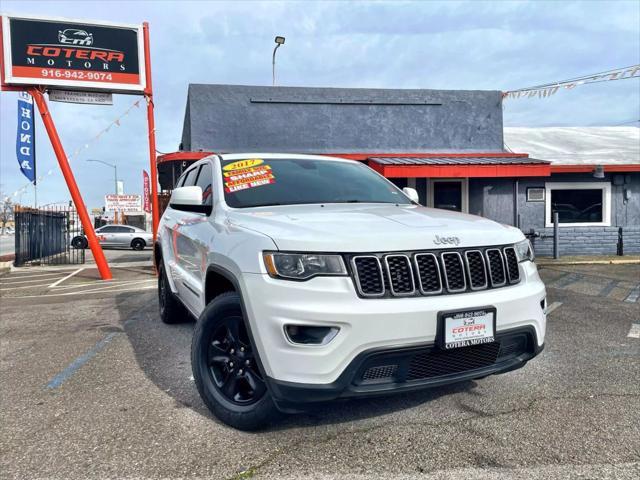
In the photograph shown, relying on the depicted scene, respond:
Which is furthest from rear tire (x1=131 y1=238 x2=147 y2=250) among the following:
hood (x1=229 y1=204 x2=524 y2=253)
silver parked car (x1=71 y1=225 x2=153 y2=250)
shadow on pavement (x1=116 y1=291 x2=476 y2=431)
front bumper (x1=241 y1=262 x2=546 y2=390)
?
front bumper (x1=241 y1=262 x2=546 y2=390)

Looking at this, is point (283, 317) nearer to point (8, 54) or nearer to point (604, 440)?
point (604, 440)

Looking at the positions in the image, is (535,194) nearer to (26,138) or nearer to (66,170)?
(66,170)

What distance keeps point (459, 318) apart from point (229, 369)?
140cm

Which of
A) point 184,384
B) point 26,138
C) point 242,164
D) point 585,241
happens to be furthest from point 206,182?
point 26,138

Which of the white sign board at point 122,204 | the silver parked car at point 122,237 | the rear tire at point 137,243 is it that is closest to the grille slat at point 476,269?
the silver parked car at point 122,237

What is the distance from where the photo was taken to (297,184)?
12.7 feet

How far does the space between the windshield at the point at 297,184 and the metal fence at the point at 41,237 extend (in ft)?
43.5

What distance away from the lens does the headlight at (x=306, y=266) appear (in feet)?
8.25

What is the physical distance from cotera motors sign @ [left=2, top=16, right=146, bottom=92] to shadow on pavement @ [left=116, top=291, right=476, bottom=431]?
679 centimetres

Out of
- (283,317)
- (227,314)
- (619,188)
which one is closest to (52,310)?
(227,314)

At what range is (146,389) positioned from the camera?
3656 mm

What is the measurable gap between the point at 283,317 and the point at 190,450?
96cm

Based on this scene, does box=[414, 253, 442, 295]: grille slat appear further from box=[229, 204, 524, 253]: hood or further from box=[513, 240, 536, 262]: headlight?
box=[513, 240, 536, 262]: headlight

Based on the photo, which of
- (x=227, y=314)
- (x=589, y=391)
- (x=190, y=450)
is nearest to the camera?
(x=190, y=450)
